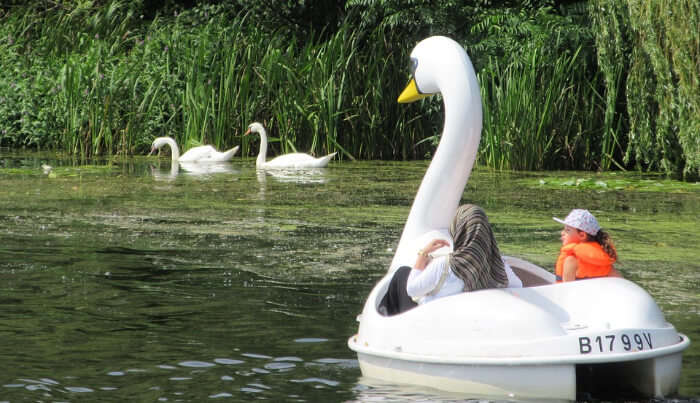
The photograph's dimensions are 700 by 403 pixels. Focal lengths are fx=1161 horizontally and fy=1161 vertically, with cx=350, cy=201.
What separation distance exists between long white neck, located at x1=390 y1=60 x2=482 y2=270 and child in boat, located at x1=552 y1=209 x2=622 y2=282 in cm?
50

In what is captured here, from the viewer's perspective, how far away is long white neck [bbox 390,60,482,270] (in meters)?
5.43

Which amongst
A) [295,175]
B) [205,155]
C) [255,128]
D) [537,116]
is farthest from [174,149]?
[537,116]

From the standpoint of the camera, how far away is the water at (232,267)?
16.1 feet

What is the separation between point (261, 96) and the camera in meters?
17.6

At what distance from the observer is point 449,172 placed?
18.0 feet

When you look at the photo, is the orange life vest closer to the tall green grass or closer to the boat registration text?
the boat registration text

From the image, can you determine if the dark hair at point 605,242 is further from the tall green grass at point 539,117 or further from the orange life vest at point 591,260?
the tall green grass at point 539,117

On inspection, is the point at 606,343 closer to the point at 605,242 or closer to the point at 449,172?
the point at 605,242

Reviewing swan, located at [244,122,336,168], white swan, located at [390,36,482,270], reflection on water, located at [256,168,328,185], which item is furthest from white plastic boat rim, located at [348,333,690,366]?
swan, located at [244,122,336,168]

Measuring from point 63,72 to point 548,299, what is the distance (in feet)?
46.9

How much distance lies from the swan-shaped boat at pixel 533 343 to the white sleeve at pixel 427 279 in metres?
0.09

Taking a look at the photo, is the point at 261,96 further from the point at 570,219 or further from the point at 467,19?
the point at 570,219

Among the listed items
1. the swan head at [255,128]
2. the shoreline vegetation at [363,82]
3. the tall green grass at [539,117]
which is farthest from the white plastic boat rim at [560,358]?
the swan head at [255,128]

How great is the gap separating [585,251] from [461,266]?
0.89 meters
